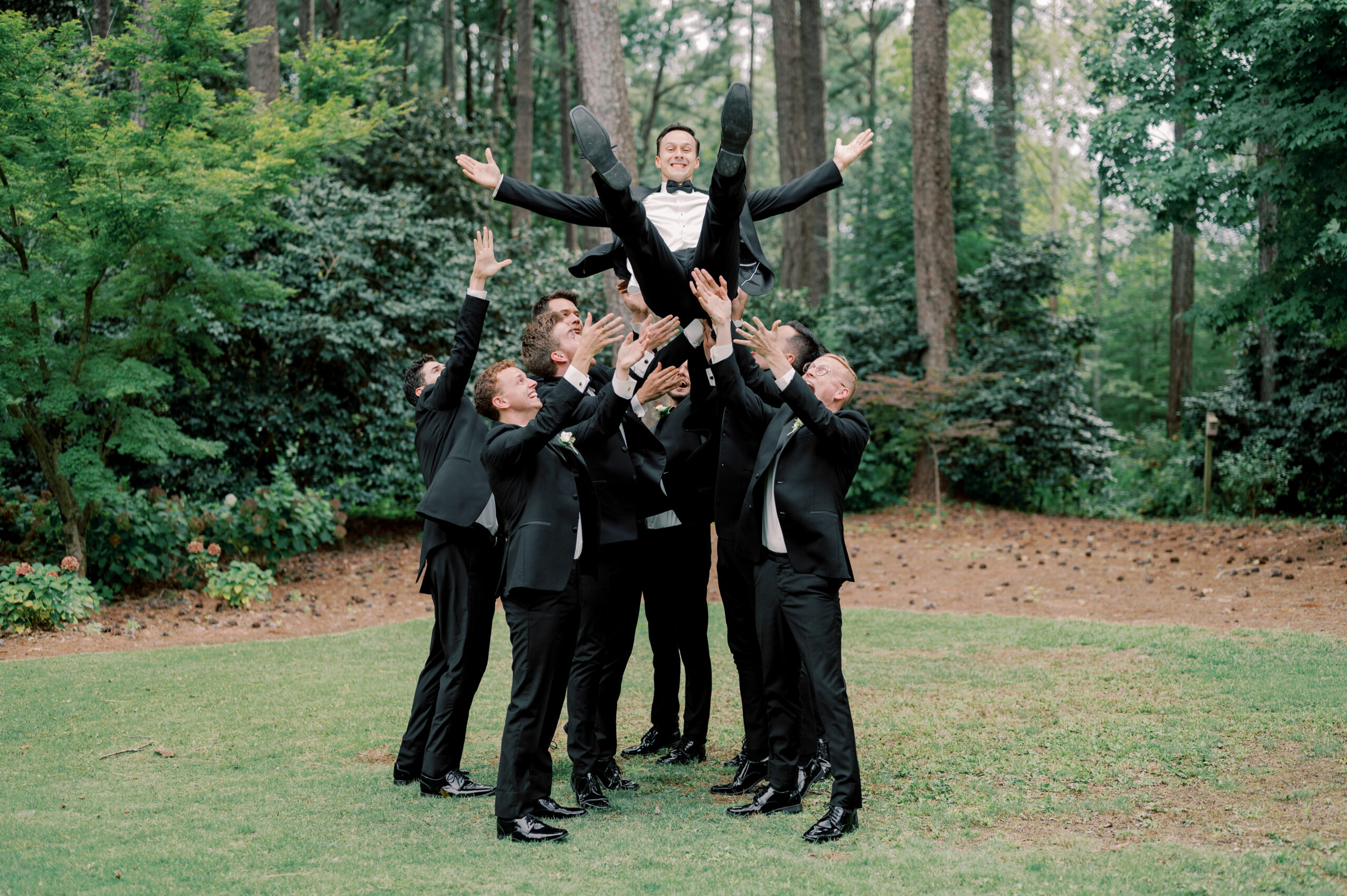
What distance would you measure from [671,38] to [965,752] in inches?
1172

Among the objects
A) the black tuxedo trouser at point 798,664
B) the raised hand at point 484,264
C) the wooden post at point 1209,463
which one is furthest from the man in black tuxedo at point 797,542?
the wooden post at point 1209,463

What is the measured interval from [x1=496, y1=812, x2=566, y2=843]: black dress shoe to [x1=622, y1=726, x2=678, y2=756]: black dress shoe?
150 cm

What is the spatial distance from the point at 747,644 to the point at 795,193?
89.2 inches

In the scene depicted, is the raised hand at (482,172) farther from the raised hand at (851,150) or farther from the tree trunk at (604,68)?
the tree trunk at (604,68)

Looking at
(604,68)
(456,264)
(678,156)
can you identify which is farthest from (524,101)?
(678,156)

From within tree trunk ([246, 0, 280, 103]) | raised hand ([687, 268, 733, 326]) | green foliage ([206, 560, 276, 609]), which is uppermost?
tree trunk ([246, 0, 280, 103])

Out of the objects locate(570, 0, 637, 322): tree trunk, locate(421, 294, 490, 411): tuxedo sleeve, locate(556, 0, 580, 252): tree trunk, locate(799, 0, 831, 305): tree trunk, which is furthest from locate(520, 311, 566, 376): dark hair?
locate(556, 0, 580, 252): tree trunk

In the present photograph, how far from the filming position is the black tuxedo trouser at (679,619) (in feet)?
18.2

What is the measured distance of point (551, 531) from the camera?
4371 millimetres

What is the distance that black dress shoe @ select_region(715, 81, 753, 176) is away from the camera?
4.10m

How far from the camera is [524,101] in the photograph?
22469 mm

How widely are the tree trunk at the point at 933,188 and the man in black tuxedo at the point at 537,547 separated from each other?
11.9 m

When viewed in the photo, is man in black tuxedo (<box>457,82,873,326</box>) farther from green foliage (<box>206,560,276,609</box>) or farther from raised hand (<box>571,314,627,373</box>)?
green foliage (<box>206,560,276,609</box>)

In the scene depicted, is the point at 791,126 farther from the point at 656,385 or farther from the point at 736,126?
the point at 736,126
